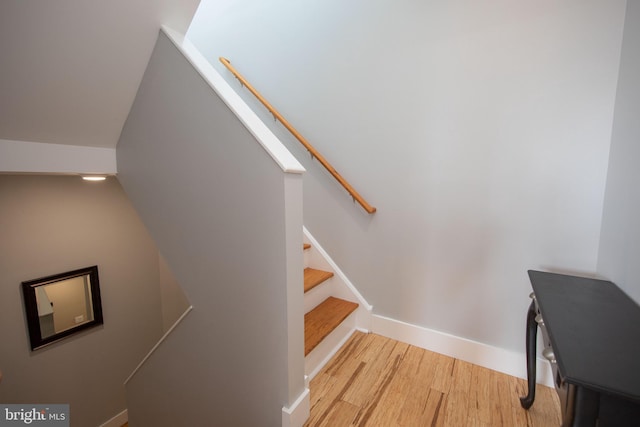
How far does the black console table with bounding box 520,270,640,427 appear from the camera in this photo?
0.62 metres

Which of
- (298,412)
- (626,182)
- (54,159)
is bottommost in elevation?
(298,412)

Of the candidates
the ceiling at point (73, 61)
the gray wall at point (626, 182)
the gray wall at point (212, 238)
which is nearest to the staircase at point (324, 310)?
the gray wall at point (212, 238)

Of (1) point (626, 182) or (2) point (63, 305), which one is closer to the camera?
(1) point (626, 182)

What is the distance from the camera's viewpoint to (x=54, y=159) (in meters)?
1.44

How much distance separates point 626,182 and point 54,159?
2.66m

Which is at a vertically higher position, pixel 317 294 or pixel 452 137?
pixel 452 137

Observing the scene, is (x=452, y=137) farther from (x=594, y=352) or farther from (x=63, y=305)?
Result: (x=63, y=305)

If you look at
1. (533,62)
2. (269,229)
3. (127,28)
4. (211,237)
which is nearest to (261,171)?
(269,229)

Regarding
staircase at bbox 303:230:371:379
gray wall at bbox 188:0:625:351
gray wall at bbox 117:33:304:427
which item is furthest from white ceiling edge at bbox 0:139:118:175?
staircase at bbox 303:230:371:379

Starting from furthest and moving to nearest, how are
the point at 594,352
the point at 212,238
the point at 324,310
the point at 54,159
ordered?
1. the point at 324,310
2. the point at 54,159
3. the point at 212,238
4. the point at 594,352

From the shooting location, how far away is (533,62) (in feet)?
4.69

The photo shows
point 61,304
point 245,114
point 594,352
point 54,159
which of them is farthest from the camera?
point 61,304

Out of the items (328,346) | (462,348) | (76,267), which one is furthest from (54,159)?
(462,348)

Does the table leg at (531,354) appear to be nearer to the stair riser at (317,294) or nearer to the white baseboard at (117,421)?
the stair riser at (317,294)
